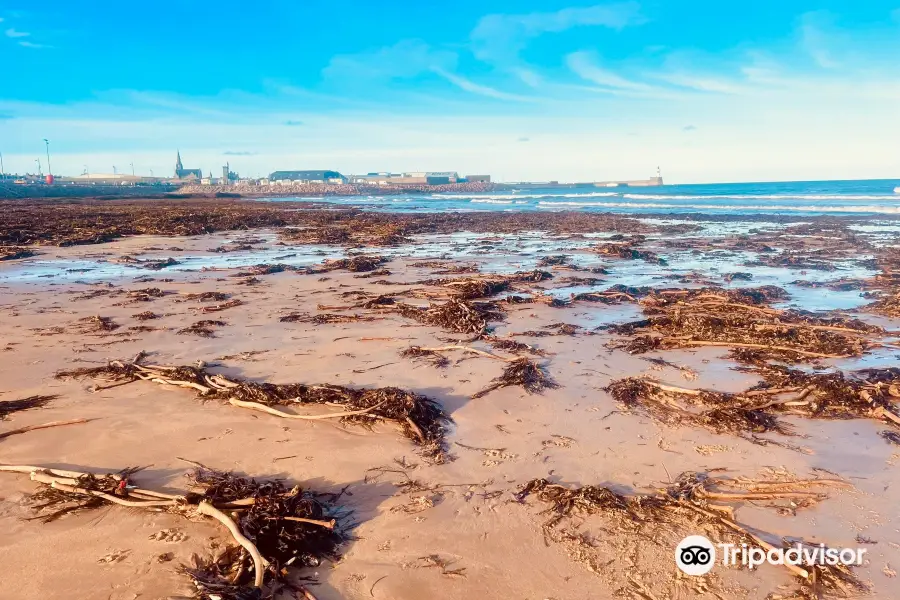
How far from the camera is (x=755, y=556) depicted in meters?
2.71

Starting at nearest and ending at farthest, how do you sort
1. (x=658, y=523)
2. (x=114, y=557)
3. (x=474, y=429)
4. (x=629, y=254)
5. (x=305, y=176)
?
(x=114, y=557), (x=658, y=523), (x=474, y=429), (x=629, y=254), (x=305, y=176)

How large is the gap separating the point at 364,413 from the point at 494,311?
3.99m

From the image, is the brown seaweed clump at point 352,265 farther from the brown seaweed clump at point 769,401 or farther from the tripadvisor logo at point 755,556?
the tripadvisor logo at point 755,556

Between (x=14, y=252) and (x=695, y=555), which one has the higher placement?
(x=14, y=252)

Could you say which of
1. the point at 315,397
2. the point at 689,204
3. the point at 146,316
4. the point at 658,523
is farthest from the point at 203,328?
the point at 689,204

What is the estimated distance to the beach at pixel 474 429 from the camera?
2.63 m

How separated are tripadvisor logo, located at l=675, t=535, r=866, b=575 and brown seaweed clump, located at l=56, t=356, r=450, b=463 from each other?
1533mm

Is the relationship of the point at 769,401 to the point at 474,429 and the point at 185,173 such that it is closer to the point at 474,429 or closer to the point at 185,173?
the point at 474,429

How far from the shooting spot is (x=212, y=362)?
17.9ft

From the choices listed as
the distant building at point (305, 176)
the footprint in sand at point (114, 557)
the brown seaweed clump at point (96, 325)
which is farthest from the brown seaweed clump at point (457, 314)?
the distant building at point (305, 176)

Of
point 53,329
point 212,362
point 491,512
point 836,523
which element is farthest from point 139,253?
point 836,523

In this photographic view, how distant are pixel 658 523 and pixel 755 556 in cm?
45

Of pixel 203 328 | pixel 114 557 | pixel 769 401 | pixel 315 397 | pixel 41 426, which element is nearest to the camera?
pixel 114 557

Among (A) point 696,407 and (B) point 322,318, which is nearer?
(A) point 696,407
